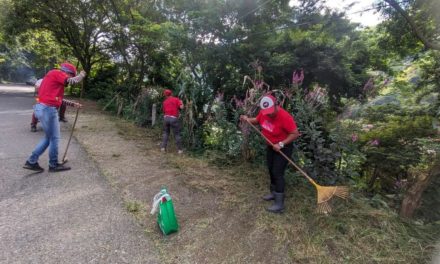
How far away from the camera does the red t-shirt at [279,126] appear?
11.1 feet

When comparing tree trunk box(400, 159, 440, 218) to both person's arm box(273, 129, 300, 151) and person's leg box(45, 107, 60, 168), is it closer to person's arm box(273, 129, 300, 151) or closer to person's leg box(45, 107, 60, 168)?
person's arm box(273, 129, 300, 151)

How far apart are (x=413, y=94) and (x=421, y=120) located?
40.2 inches

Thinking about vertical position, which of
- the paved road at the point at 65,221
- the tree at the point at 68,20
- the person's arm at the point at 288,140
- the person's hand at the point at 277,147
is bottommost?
the paved road at the point at 65,221

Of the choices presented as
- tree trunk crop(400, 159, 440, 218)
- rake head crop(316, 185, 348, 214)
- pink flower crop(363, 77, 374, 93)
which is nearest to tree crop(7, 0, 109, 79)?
pink flower crop(363, 77, 374, 93)

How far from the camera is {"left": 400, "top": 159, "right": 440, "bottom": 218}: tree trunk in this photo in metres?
3.30

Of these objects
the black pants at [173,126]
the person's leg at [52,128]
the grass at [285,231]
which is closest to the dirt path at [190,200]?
the grass at [285,231]

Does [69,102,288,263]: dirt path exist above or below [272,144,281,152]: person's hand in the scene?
below

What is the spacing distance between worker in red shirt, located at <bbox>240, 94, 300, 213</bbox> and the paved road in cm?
170

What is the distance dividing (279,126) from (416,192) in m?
1.89

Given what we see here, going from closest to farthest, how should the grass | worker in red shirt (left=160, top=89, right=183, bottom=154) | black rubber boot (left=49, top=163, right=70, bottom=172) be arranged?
the grass → black rubber boot (left=49, top=163, right=70, bottom=172) → worker in red shirt (left=160, top=89, right=183, bottom=154)

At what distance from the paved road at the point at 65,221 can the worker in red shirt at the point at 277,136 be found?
1.70 metres

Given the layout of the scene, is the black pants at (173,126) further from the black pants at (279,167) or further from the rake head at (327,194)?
the rake head at (327,194)

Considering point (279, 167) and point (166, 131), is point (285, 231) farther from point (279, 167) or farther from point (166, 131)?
point (166, 131)

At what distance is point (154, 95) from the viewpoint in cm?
977
